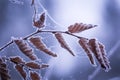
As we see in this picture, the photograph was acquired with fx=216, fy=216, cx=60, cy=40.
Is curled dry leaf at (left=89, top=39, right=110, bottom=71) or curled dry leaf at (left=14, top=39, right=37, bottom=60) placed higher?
curled dry leaf at (left=14, top=39, right=37, bottom=60)

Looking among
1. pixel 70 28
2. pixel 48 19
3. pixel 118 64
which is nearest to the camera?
pixel 70 28

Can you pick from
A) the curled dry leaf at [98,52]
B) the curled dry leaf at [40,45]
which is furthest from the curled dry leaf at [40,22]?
the curled dry leaf at [98,52]

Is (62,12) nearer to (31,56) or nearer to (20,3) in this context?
(20,3)

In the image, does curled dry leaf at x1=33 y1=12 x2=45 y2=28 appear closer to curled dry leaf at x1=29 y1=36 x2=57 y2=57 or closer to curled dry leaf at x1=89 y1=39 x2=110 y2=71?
curled dry leaf at x1=29 y1=36 x2=57 y2=57

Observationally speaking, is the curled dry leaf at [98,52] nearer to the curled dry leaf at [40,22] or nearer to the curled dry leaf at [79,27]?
the curled dry leaf at [79,27]

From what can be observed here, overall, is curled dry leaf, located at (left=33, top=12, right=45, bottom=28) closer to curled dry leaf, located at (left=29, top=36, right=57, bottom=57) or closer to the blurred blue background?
curled dry leaf, located at (left=29, top=36, right=57, bottom=57)

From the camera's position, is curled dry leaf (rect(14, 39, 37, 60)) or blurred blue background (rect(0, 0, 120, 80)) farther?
blurred blue background (rect(0, 0, 120, 80))

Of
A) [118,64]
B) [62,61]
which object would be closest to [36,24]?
[62,61]

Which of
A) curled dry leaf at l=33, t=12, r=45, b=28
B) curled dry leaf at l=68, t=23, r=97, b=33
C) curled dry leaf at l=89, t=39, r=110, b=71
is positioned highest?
curled dry leaf at l=33, t=12, r=45, b=28

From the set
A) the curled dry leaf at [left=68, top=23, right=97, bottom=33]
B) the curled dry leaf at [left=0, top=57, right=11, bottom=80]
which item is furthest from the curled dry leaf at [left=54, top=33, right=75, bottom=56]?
the curled dry leaf at [left=0, top=57, right=11, bottom=80]
